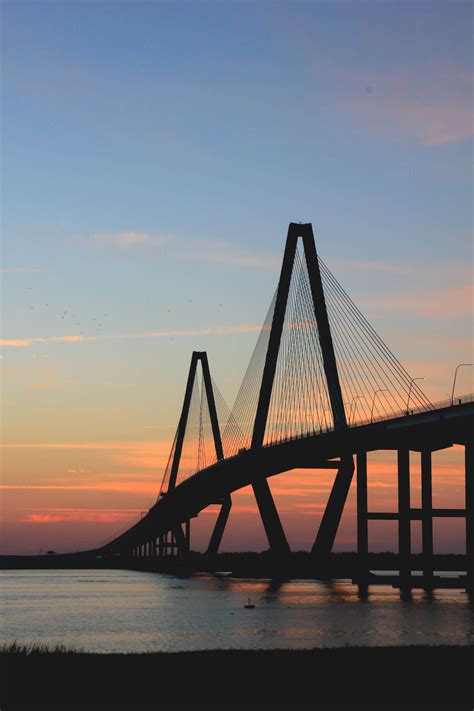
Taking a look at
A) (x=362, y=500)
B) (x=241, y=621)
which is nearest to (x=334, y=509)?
(x=362, y=500)

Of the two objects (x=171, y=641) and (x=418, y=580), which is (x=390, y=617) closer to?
(x=171, y=641)

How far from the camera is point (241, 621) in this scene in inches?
2137

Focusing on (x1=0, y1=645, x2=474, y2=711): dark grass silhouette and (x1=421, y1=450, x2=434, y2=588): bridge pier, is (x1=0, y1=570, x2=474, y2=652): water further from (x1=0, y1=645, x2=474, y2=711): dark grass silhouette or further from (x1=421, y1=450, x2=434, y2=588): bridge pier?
(x1=0, y1=645, x2=474, y2=711): dark grass silhouette

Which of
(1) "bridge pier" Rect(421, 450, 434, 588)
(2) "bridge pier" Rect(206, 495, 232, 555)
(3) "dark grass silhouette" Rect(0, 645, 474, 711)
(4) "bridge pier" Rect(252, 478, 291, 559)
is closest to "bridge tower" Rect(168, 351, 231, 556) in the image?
(2) "bridge pier" Rect(206, 495, 232, 555)

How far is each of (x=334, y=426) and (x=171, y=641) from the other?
28.6 meters

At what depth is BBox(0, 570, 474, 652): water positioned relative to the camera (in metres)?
43.2

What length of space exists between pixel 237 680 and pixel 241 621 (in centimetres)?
2998

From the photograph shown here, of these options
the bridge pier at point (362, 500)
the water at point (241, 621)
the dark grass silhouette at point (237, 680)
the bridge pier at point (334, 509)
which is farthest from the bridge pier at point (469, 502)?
the dark grass silhouette at point (237, 680)

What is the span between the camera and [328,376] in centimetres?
7244

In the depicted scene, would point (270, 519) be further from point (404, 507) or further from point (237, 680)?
point (237, 680)

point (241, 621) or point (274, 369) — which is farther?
point (274, 369)

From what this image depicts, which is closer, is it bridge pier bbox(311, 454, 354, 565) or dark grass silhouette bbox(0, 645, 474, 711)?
dark grass silhouette bbox(0, 645, 474, 711)

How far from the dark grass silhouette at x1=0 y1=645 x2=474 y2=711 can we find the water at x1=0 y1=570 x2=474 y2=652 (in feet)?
39.2

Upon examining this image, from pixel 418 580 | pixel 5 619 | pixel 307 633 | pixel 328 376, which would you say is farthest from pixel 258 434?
pixel 307 633
